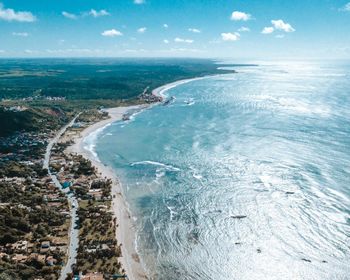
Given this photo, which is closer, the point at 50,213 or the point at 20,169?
the point at 50,213

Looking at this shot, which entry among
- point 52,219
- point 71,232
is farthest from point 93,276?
point 52,219

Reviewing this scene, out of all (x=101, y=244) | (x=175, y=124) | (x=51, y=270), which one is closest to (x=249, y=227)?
(x=101, y=244)

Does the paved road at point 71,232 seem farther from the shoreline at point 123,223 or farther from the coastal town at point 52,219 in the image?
the shoreline at point 123,223

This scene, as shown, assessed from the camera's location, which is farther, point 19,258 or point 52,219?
point 52,219

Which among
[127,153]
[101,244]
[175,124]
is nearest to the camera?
[101,244]

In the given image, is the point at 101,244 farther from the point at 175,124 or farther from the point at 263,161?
the point at 175,124

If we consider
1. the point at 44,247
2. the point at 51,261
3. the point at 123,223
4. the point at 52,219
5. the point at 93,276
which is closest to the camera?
the point at 93,276

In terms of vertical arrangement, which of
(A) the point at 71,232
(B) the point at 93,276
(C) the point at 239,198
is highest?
(C) the point at 239,198

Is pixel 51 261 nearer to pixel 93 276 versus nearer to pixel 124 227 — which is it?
pixel 93 276

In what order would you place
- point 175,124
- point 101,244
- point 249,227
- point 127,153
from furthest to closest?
1. point 175,124
2. point 127,153
3. point 249,227
4. point 101,244
